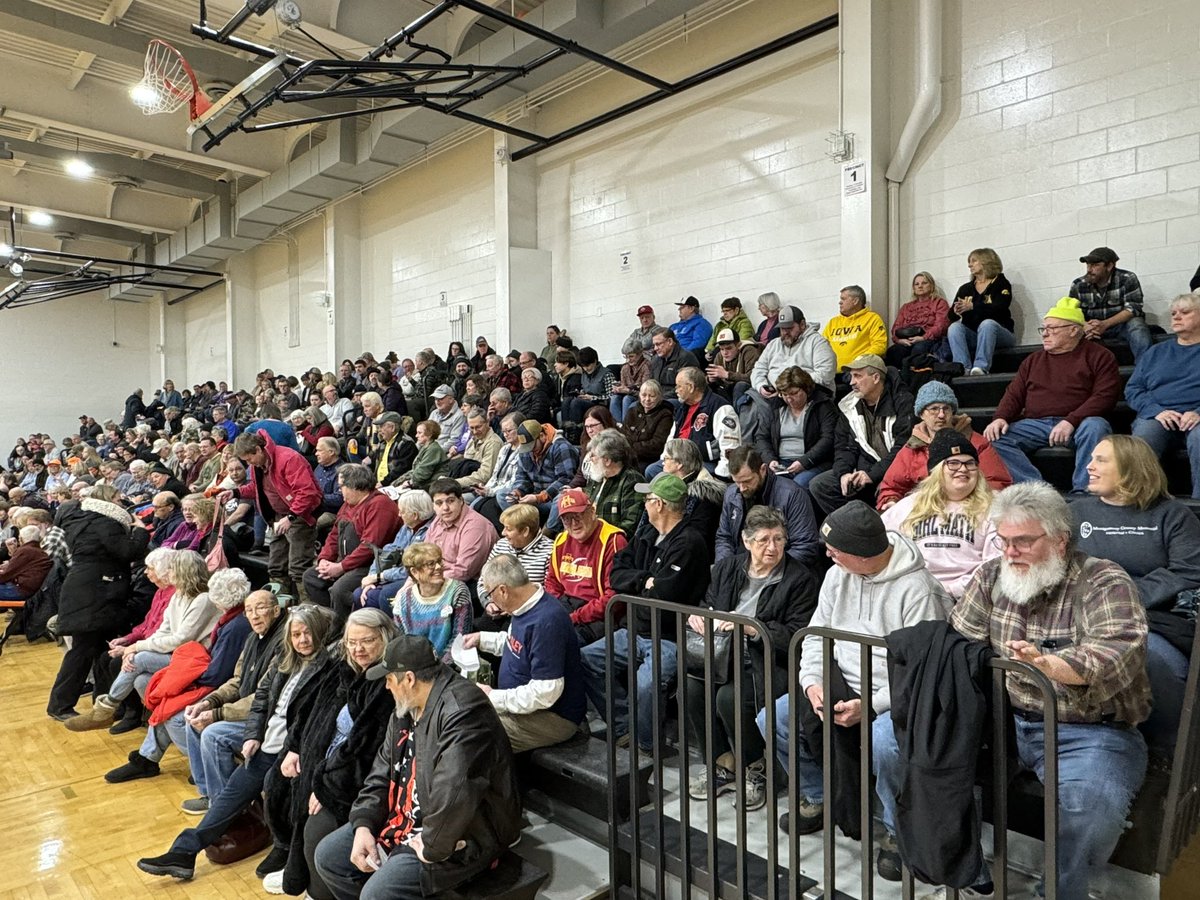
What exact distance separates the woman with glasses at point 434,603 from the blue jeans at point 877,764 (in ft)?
4.90

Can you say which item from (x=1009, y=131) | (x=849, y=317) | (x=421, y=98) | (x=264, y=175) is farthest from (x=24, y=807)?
(x=264, y=175)

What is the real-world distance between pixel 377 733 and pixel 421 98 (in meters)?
4.37

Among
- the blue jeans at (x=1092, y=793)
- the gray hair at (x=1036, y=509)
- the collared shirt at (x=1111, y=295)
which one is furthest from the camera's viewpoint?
the collared shirt at (x=1111, y=295)

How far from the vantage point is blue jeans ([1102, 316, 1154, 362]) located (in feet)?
13.1

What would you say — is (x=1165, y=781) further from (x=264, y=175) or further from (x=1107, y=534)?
(x=264, y=175)

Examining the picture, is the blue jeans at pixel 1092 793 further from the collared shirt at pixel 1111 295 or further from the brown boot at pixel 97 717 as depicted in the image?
the brown boot at pixel 97 717

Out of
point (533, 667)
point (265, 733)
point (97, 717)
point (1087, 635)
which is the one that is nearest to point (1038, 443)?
point (1087, 635)

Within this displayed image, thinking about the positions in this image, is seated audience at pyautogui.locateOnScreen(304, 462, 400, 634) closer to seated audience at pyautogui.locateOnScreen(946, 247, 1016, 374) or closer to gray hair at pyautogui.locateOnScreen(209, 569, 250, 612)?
gray hair at pyautogui.locateOnScreen(209, 569, 250, 612)

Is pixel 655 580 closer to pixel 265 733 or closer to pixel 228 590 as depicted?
pixel 265 733

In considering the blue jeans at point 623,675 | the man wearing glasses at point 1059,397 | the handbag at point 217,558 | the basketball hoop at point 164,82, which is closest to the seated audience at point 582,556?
the blue jeans at point 623,675

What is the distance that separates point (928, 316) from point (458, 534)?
3428 mm

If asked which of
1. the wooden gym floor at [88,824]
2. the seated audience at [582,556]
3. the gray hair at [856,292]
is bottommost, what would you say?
the wooden gym floor at [88,824]

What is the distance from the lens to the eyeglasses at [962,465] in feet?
8.62

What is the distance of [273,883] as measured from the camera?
9.01ft
